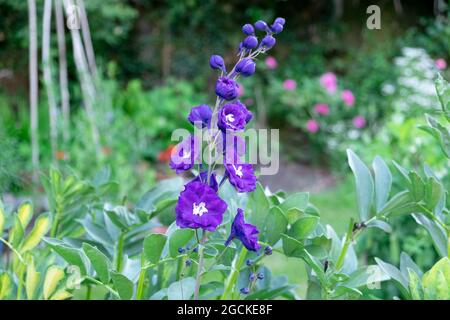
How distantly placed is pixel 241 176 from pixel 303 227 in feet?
0.42

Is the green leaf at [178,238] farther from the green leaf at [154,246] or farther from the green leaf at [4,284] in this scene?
the green leaf at [4,284]

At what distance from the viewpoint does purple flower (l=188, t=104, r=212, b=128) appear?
67 centimetres

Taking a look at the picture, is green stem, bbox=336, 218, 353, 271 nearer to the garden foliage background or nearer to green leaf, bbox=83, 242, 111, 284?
green leaf, bbox=83, 242, 111, 284

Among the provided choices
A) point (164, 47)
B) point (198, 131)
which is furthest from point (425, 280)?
point (164, 47)

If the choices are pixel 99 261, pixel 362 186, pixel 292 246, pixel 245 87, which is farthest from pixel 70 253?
pixel 245 87

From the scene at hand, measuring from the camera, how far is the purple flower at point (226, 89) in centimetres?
65

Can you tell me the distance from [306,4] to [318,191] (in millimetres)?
2294

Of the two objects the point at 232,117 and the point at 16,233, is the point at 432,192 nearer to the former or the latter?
the point at 232,117

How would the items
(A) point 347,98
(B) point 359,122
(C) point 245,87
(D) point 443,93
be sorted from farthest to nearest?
(C) point 245,87, (A) point 347,98, (B) point 359,122, (D) point 443,93

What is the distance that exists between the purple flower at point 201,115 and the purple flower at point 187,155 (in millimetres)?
18

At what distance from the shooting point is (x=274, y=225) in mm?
744

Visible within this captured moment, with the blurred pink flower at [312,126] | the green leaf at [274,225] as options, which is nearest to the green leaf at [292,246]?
the green leaf at [274,225]

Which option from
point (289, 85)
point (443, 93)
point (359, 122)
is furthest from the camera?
point (289, 85)

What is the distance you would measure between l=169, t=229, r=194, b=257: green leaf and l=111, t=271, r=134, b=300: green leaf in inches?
2.4
